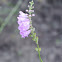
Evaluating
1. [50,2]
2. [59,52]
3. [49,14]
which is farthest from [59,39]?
[50,2]

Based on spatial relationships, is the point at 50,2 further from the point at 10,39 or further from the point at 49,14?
the point at 10,39

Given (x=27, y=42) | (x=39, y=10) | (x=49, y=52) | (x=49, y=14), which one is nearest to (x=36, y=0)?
(x=39, y=10)

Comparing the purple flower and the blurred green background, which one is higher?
the purple flower

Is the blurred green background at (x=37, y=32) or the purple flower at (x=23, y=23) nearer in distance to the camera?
the purple flower at (x=23, y=23)

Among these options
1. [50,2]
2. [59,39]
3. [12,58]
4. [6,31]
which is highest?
[50,2]

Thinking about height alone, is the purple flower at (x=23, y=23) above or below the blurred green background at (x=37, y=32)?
above

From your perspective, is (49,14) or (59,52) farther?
(49,14)

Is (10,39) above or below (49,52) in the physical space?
above

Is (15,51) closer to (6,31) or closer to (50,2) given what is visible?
(6,31)

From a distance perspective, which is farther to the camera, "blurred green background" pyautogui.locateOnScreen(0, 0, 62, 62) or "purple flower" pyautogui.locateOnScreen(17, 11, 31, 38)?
"blurred green background" pyautogui.locateOnScreen(0, 0, 62, 62)

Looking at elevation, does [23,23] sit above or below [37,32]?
above

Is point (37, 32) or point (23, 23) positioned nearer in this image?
point (23, 23)
